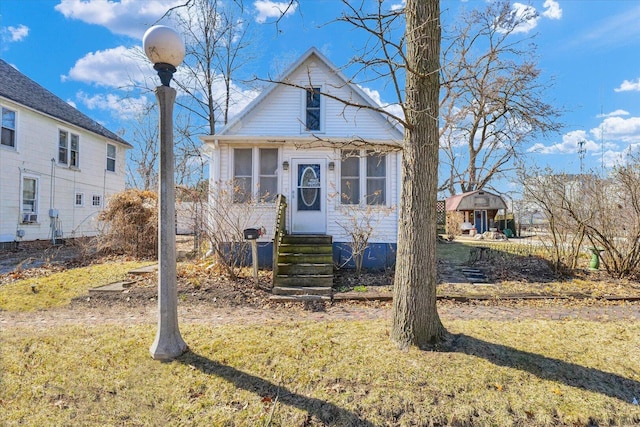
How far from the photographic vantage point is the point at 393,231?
9.88 metres

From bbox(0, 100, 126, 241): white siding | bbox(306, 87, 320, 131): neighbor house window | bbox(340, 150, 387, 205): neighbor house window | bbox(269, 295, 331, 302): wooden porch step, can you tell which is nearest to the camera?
bbox(269, 295, 331, 302): wooden porch step

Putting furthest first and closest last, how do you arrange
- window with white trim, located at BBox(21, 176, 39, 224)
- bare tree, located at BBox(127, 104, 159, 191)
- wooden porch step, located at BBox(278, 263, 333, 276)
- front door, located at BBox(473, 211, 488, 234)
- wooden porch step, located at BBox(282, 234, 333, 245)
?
bare tree, located at BBox(127, 104, 159, 191)
front door, located at BBox(473, 211, 488, 234)
window with white trim, located at BBox(21, 176, 39, 224)
wooden porch step, located at BBox(282, 234, 333, 245)
wooden porch step, located at BBox(278, 263, 333, 276)

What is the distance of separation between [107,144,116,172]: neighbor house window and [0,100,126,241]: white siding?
1.46 feet

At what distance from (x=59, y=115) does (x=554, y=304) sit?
800 inches

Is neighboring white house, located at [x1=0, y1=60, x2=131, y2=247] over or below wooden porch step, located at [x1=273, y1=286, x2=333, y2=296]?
over

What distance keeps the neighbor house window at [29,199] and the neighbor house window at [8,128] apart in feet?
5.05

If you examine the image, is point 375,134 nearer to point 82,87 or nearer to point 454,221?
point 454,221

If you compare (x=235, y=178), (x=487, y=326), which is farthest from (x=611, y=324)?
(x=235, y=178)

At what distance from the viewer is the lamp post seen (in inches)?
147

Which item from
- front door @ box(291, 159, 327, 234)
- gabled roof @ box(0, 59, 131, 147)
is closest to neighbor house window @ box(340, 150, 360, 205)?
front door @ box(291, 159, 327, 234)

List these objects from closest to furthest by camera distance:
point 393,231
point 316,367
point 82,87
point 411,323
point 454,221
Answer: point 316,367, point 411,323, point 393,231, point 82,87, point 454,221

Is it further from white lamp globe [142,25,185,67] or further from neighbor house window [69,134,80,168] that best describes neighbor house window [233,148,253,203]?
neighbor house window [69,134,80,168]

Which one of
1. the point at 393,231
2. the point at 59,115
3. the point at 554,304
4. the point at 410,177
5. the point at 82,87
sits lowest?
the point at 554,304

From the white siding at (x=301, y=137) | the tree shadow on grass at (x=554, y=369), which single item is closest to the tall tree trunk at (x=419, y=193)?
the tree shadow on grass at (x=554, y=369)
